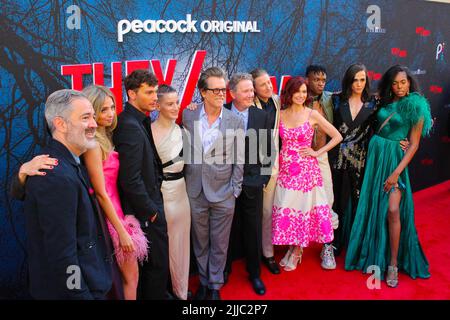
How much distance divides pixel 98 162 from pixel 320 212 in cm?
201

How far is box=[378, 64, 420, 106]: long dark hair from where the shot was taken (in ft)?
10.6

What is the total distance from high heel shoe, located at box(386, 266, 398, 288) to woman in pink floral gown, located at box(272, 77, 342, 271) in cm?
54

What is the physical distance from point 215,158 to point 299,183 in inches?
34.1

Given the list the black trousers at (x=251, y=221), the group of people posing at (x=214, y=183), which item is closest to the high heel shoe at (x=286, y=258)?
the group of people posing at (x=214, y=183)

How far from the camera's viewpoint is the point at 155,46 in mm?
3076

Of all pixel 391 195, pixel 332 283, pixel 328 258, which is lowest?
pixel 332 283

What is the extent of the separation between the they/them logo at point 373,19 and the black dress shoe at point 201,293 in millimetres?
3453

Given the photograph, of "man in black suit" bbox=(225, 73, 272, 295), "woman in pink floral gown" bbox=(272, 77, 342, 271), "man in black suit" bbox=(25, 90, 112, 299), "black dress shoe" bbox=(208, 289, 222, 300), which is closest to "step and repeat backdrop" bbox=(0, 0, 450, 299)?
"man in black suit" bbox=(225, 73, 272, 295)

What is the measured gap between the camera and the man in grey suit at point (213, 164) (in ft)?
9.21

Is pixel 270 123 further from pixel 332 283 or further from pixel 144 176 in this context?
pixel 332 283

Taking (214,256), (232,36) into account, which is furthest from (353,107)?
(214,256)

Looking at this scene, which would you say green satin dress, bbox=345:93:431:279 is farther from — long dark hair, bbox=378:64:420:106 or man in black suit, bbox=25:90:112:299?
man in black suit, bbox=25:90:112:299

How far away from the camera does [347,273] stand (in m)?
3.50

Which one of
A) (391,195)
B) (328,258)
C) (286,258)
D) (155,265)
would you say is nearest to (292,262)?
(286,258)
